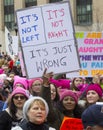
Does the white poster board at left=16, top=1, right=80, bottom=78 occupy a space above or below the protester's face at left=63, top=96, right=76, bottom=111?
above

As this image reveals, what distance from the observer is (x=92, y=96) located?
5.86 m

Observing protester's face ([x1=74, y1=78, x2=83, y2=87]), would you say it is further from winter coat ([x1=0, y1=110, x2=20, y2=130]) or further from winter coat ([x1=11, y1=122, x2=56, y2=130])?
winter coat ([x1=11, y1=122, x2=56, y2=130])

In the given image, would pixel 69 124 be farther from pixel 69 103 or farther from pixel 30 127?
pixel 69 103

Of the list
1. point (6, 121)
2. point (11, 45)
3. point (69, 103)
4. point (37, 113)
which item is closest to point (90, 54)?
point (69, 103)

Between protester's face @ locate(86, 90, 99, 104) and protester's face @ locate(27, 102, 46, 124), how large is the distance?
5.45ft

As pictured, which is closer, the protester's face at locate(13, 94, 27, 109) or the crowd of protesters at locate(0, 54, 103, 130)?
the crowd of protesters at locate(0, 54, 103, 130)

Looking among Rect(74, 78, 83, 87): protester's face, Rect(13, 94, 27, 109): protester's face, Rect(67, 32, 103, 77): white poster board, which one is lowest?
Rect(74, 78, 83, 87): protester's face

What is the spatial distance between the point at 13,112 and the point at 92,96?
1229 mm

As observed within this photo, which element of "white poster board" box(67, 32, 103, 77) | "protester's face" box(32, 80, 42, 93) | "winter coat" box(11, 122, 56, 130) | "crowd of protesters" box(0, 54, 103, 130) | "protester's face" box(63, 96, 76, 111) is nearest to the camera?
"winter coat" box(11, 122, 56, 130)

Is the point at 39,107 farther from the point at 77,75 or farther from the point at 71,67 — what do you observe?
the point at 77,75

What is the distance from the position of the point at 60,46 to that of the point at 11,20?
157ft

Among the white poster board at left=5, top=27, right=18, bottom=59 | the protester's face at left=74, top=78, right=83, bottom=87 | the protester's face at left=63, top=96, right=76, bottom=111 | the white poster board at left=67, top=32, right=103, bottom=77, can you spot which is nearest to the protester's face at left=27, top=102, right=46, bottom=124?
the protester's face at left=63, top=96, right=76, bottom=111

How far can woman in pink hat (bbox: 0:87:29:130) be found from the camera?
4.86 meters

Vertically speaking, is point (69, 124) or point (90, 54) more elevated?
point (69, 124)
